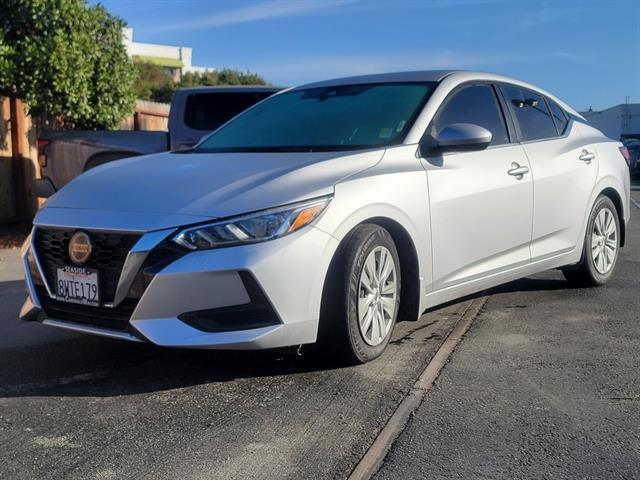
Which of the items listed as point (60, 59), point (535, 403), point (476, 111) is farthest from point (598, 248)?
point (60, 59)

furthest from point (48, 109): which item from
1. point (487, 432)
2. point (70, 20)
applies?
point (487, 432)

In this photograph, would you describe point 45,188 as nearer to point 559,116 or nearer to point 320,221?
point 559,116

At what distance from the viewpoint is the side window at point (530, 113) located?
19.2 feet

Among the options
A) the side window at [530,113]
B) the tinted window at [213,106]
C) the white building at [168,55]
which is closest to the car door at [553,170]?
the side window at [530,113]

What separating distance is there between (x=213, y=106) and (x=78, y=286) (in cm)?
604

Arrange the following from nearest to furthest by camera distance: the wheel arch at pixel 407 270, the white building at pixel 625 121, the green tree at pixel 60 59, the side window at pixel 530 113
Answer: the wheel arch at pixel 407 270, the side window at pixel 530 113, the green tree at pixel 60 59, the white building at pixel 625 121

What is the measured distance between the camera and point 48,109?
10305mm

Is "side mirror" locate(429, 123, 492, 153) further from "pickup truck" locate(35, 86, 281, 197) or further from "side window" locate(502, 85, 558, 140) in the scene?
"pickup truck" locate(35, 86, 281, 197)

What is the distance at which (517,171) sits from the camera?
17.8 ft

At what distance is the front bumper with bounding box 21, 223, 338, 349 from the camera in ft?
12.2

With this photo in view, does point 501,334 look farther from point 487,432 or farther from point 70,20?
point 70,20

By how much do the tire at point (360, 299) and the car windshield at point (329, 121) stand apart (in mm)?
758

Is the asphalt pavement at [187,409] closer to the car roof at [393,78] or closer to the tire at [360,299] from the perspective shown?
the tire at [360,299]

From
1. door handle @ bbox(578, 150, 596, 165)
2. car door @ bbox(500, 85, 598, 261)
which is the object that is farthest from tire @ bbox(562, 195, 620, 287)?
door handle @ bbox(578, 150, 596, 165)
